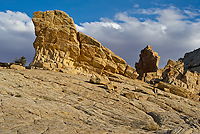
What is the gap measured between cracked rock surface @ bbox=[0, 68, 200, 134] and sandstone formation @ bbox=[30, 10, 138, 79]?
44.1 ft

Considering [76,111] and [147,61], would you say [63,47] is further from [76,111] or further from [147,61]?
[147,61]

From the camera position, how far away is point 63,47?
132 feet

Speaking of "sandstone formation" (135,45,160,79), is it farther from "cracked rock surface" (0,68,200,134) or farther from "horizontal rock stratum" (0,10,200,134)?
"cracked rock surface" (0,68,200,134)

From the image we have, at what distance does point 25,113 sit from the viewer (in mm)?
13797

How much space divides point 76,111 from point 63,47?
26.7m

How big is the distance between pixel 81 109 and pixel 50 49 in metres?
26.1

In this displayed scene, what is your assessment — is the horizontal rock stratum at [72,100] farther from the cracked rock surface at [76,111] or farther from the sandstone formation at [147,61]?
the sandstone formation at [147,61]

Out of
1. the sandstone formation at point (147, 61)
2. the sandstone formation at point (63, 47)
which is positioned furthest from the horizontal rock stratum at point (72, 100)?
the sandstone formation at point (147, 61)

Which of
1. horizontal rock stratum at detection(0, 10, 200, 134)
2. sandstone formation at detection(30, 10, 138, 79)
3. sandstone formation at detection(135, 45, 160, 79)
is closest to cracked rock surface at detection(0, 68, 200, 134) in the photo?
horizontal rock stratum at detection(0, 10, 200, 134)

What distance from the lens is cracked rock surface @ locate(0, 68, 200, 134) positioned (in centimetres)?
1274

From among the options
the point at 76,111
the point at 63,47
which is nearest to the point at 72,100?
the point at 76,111

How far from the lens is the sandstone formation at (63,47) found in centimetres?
3822

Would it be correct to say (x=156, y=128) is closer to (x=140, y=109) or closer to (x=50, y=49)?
(x=140, y=109)

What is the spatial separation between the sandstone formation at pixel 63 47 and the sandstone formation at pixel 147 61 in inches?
1083
